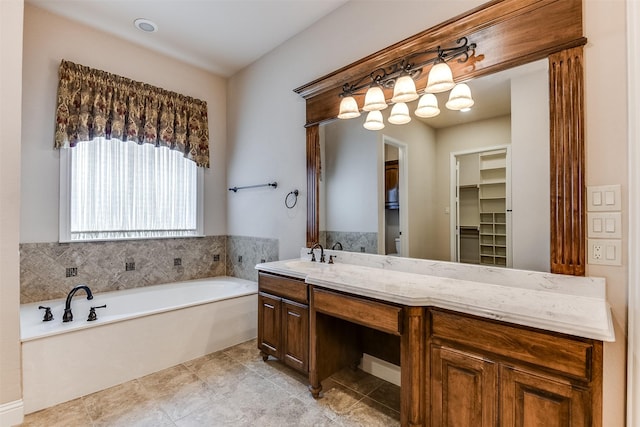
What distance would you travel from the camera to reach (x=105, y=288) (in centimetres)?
307

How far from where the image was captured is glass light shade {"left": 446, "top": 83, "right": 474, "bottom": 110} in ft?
6.14

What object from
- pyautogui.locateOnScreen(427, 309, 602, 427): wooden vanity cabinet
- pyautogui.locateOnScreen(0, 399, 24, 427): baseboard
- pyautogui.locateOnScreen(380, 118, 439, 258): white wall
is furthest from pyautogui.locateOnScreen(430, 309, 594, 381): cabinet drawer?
pyautogui.locateOnScreen(0, 399, 24, 427): baseboard

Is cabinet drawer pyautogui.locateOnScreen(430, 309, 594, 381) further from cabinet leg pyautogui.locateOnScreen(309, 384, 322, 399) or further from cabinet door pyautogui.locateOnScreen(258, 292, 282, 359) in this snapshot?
cabinet door pyautogui.locateOnScreen(258, 292, 282, 359)

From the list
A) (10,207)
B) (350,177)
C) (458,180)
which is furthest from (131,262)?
(458,180)

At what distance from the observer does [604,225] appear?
1436 millimetres

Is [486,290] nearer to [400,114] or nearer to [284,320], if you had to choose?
[400,114]

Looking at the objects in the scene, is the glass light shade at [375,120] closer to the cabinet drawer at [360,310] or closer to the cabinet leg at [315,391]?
the cabinet drawer at [360,310]

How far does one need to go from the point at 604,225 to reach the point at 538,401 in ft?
2.85

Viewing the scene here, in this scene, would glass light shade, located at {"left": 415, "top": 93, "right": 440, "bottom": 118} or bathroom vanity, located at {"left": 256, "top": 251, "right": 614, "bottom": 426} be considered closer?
bathroom vanity, located at {"left": 256, "top": 251, "right": 614, "bottom": 426}

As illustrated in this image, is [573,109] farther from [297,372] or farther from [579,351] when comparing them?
[297,372]

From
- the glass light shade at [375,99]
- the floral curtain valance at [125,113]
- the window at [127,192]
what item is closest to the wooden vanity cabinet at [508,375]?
the glass light shade at [375,99]

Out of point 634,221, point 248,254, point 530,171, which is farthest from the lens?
point 248,254

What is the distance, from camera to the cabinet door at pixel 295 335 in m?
2.18

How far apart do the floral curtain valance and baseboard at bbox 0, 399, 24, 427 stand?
206 centimetres
